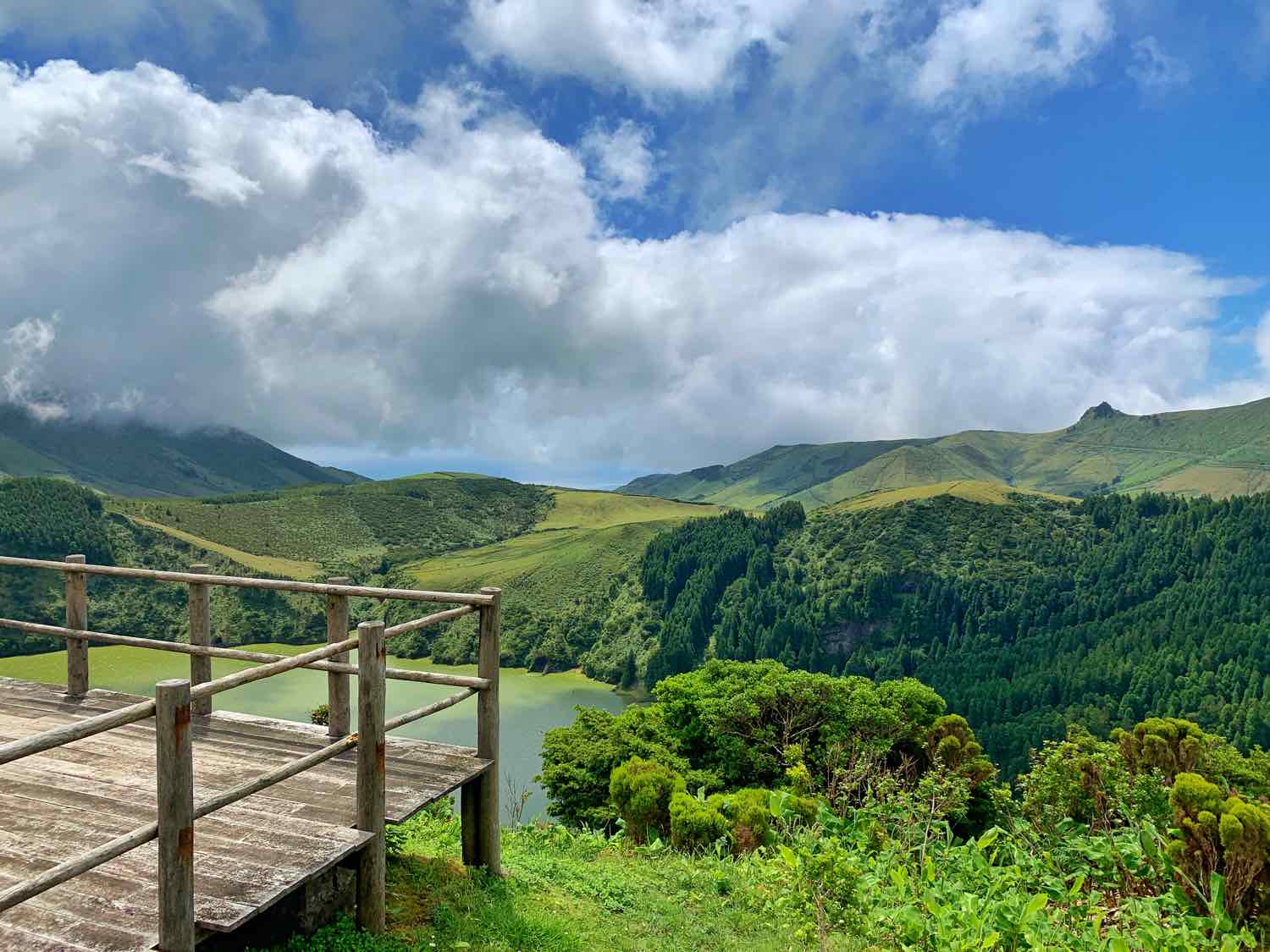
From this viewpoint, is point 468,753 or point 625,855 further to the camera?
point 625,855

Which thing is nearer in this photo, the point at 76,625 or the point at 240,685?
the point at 240,685

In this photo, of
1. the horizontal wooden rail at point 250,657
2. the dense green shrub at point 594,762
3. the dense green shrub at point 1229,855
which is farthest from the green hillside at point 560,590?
the dense green shrub at point 1229,855

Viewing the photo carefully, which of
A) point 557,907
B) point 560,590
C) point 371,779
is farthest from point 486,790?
point 560,590

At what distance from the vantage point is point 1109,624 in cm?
8906

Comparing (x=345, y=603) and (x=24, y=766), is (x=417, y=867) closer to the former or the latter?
(x=345, y=603)

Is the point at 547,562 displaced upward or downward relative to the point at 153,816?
downward

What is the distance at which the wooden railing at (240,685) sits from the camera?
338 centimetres

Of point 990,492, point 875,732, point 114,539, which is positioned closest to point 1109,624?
point 990,492

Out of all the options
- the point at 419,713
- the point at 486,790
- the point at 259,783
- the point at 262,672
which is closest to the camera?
the point at 259,783

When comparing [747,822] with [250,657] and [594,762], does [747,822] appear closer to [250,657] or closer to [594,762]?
[250,657]

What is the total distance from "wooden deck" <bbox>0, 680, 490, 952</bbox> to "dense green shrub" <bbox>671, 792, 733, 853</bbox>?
13.8ft

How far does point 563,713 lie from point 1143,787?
64.6m

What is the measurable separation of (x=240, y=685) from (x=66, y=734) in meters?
1.01

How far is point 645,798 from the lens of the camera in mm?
11188
